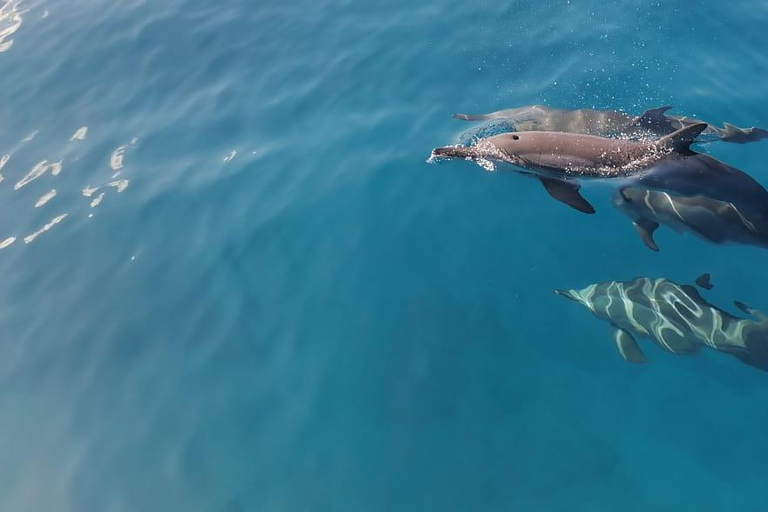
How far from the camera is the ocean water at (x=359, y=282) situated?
738cm

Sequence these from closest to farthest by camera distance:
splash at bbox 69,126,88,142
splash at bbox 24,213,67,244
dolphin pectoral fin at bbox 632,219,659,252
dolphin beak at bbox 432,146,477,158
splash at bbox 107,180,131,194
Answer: dolphin pectoral fin at bbox 632,219,659,252 → dolphin beak at bbox 432,146,477,158 → splash at bbox 24,213,67,244 → splash at bbox 107,180,131,194 → splash at bbox 69,126,88,142

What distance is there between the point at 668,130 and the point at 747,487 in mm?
5384

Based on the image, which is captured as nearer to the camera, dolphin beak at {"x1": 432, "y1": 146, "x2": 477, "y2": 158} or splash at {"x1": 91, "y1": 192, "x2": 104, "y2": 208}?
dolphin beak at {"x1": 432, "y1": 146, "x2": 477, "y2": 158}

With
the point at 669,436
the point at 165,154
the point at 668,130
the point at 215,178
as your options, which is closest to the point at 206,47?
the point at 165,154

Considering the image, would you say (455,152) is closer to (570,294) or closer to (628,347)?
(570,294)

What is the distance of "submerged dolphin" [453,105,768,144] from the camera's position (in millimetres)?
9891

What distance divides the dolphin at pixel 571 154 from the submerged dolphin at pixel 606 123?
2.16 ft

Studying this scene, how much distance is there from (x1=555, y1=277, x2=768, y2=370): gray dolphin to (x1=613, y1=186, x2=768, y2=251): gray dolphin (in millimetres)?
829

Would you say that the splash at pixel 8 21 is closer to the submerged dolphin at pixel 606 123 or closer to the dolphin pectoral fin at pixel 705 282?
the submerged dolphin at pixel 606 123

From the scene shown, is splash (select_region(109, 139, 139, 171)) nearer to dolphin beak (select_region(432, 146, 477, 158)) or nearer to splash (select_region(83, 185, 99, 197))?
splash (select_region(83, 185, 99, 197))

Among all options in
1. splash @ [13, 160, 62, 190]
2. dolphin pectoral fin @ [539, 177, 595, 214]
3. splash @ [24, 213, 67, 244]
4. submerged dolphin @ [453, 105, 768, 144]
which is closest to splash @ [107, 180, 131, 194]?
splash @ [24, 213, 67, 244]

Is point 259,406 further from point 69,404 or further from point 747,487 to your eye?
point 747,487

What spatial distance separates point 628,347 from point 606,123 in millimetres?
4033

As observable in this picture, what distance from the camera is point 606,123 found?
10227mm
